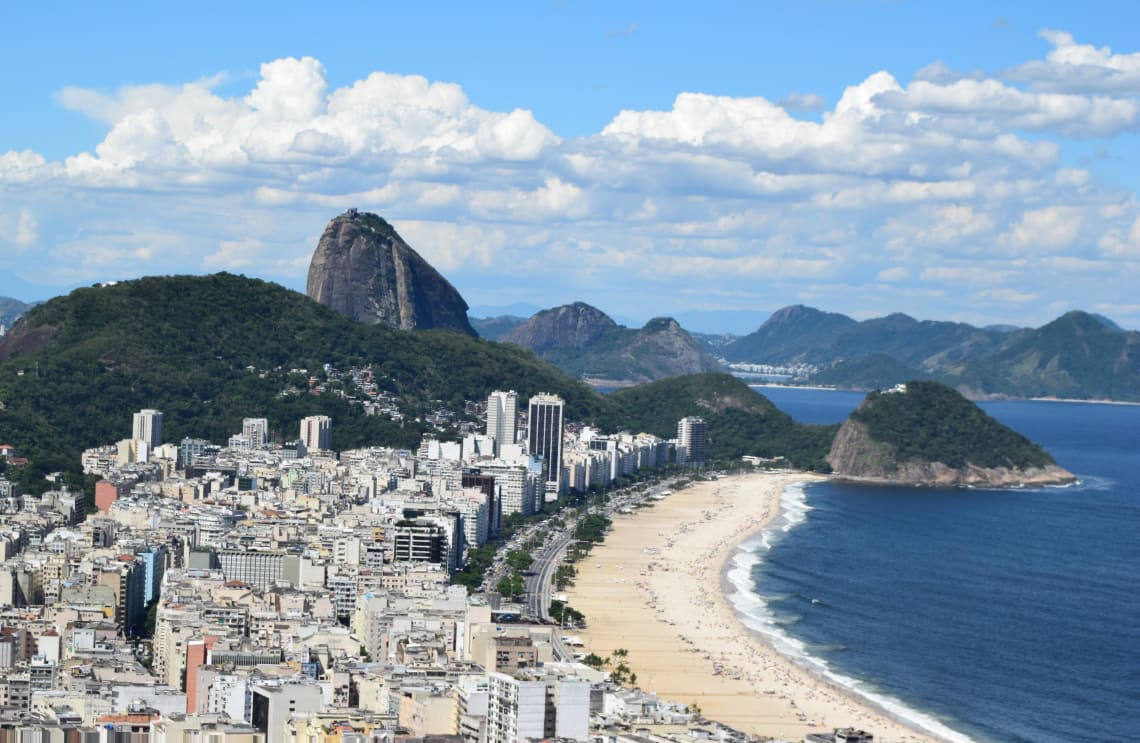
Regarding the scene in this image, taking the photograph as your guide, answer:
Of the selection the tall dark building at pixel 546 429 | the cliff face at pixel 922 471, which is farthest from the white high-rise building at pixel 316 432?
the cliff face at pixel 922 471

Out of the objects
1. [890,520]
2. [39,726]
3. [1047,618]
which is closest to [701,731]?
[39,726]

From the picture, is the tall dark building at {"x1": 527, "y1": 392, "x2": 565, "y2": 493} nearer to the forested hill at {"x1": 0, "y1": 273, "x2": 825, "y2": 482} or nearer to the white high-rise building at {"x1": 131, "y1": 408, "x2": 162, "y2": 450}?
the forested hill at {"x1": 0, "y1": 273, "x2": 825, "y2": 482}

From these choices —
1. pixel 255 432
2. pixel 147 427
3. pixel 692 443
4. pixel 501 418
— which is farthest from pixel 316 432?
pixel 692 443

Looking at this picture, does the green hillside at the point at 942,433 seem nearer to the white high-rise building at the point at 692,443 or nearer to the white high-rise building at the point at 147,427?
the white high-rise building at the point at 692,443

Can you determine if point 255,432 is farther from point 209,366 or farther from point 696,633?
point 696,633

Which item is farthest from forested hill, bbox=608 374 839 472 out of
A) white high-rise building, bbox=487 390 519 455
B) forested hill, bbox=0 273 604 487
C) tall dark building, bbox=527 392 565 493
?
tall dark building, bbox=527 392 565 493

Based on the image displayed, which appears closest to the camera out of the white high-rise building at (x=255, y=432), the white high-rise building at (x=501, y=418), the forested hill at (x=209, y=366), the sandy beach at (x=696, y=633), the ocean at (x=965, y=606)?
the sandy beach at (x=696, y=633)
